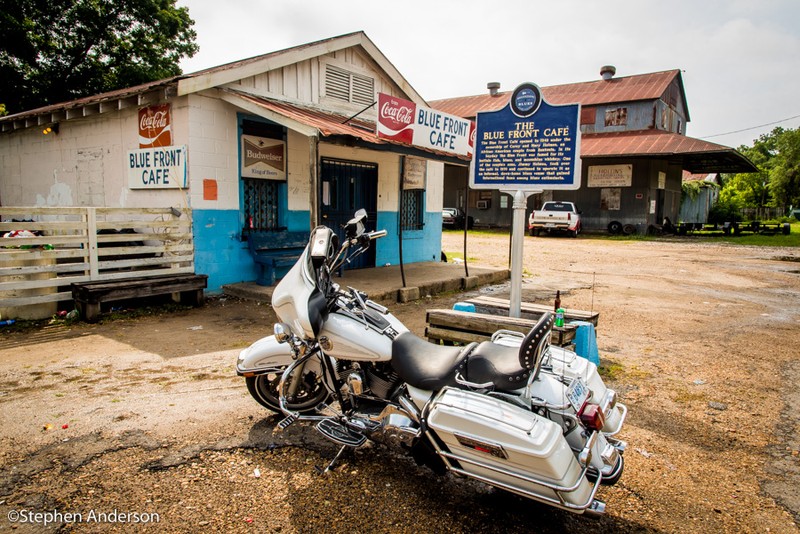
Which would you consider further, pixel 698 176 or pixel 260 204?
pixel 698 176

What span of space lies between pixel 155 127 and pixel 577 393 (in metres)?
8.21

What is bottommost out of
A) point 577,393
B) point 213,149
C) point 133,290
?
point 133,290

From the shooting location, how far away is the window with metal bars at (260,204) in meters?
8.81

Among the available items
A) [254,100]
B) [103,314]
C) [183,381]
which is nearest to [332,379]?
[183,381]

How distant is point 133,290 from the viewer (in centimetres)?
716

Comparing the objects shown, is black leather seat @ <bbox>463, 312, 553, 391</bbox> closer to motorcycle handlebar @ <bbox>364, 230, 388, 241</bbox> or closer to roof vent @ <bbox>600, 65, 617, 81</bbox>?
motorcycle handlebar @ <bbox>364, 230, 388, 241</bbox>

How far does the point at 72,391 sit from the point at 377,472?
2.97 m

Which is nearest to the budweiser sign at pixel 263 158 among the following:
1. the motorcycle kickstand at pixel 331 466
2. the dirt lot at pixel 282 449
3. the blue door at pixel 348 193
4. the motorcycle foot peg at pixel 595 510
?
the blue door at pixel 348 193

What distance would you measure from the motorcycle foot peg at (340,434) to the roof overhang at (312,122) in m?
4.88

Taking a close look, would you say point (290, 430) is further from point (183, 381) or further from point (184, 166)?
point (184, 166)

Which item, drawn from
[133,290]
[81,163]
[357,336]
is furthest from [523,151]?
[81,163]

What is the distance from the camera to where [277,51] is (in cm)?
917

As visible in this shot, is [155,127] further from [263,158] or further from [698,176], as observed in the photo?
[698,176]

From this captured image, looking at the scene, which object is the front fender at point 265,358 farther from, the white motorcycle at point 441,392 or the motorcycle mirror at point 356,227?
the motorcycle mirror at point 356,227
